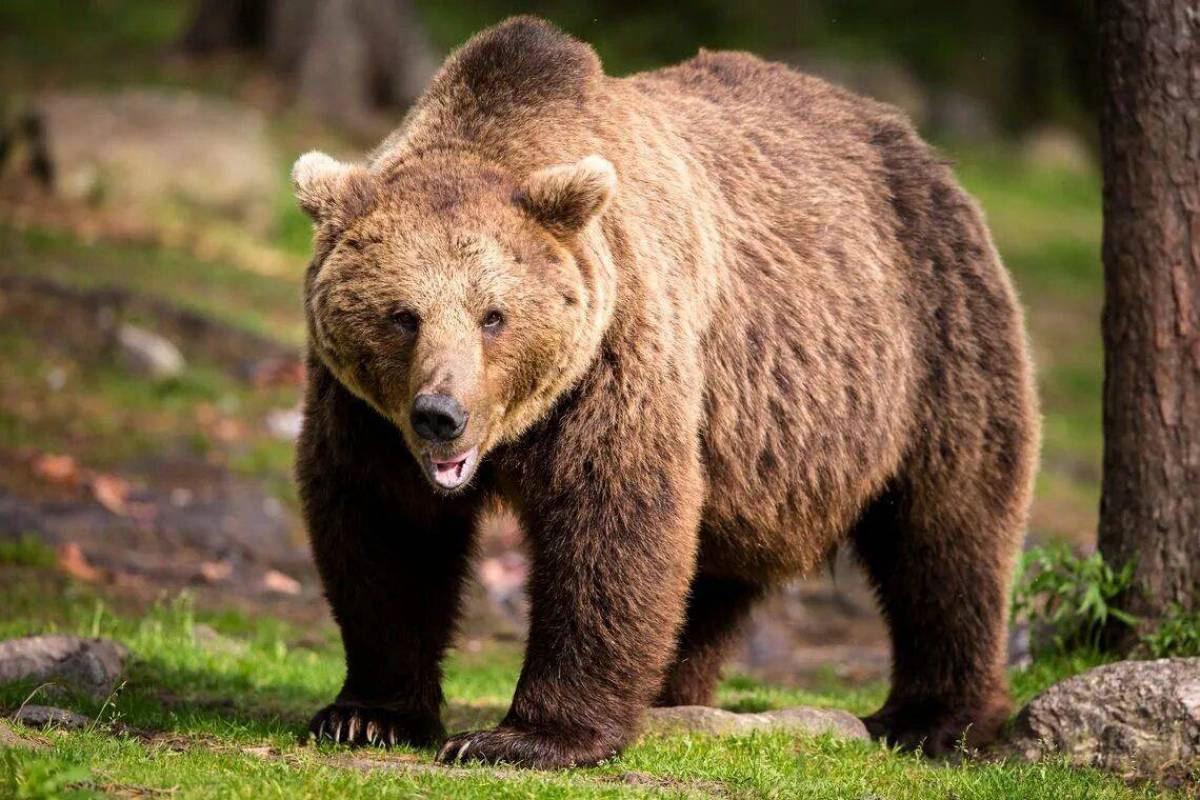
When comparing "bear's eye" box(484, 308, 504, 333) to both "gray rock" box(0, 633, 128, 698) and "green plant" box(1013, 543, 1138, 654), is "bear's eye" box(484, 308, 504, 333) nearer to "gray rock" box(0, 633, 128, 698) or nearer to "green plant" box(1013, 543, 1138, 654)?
"gray rock" box(0, 633, 128, 698)

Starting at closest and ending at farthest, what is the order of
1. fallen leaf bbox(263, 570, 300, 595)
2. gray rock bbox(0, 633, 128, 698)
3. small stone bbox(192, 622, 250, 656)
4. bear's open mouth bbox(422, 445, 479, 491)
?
bear's open mouth bbox(422, 445, 479, 491) < gray rock bbox(0, 633, 128, 698) < small stone bbox(192, 622, 250, 656) < fallen leaf bbox(263, 570, 300, 595)

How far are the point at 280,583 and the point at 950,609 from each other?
192 inches

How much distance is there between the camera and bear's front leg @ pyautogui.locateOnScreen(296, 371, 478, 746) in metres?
6.53

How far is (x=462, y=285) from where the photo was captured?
6.00 meters

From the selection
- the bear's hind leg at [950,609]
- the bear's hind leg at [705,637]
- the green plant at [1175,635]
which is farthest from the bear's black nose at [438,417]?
the green plant at [1175,635]

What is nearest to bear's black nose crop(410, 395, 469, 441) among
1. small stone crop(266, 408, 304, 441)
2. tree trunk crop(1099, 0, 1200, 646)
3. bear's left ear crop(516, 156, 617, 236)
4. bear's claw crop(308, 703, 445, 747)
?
bear's left ear crop(516, 156, 617, 236)

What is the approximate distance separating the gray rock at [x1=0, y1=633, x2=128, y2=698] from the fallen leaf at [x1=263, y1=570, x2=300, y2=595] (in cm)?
324

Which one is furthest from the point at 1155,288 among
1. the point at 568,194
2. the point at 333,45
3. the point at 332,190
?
the point at 333,45

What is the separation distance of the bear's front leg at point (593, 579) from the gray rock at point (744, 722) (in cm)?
75

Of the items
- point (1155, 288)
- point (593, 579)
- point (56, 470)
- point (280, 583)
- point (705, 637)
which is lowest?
point (280, 583)

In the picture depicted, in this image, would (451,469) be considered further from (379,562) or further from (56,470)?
(56,470)

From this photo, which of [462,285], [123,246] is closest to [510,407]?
[462,285]

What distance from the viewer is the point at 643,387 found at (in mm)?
6375

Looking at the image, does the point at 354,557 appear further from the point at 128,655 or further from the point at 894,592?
the point at 894,592
